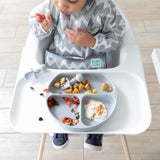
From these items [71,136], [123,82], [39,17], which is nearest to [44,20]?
[39,17]

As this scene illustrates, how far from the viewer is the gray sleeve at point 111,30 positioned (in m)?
0.86

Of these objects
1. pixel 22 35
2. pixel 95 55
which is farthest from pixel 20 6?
pixel 95 55

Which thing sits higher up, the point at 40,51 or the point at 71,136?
the point at 40,51

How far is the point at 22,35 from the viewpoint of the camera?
1853 millimetres

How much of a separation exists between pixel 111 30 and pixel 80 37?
13 centimetres

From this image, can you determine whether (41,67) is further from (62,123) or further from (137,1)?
(137,1)

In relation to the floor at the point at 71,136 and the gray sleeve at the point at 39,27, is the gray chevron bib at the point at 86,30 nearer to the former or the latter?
the gray sleeve at the point at 39,27

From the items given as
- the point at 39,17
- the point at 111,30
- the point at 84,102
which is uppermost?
the point at 39,17

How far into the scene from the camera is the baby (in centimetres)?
85

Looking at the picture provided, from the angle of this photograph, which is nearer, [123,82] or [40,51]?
[123,82]

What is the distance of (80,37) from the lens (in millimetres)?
840

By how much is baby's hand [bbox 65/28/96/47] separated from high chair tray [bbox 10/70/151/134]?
4.6 inches

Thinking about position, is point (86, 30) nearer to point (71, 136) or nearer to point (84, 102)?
point (84, 102)

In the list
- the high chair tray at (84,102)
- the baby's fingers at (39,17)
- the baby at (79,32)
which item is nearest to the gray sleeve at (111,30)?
the baby at (79,32)
